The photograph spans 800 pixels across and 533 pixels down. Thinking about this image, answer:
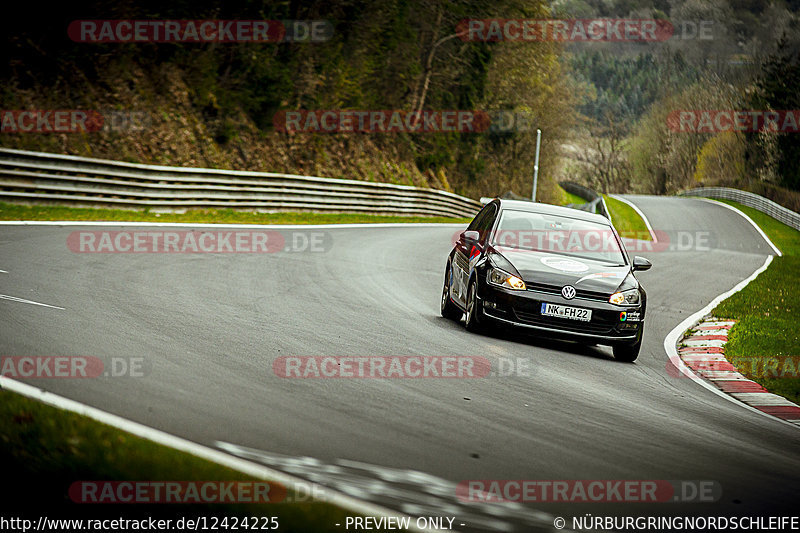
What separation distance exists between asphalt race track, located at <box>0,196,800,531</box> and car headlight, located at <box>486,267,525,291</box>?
2.13 feet

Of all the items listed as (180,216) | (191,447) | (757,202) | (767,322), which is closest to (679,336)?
(767,322)

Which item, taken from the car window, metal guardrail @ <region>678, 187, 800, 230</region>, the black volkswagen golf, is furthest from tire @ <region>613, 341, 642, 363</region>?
metal guardrail @ <region>678, 187, 800, 230</region>

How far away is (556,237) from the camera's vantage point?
10.8 m

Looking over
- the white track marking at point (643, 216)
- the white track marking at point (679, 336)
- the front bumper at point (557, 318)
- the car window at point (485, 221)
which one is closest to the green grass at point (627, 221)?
the white track marking at point (643, 216)

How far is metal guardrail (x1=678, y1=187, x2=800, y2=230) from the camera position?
52.7 m

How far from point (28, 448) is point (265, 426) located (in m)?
1.49

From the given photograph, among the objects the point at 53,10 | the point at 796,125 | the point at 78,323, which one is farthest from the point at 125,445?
the point at 796,125

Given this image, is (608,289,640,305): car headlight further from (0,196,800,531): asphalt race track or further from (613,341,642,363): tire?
(0,196,800,531): asphalt race track

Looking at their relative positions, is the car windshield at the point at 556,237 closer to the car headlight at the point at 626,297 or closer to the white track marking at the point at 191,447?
the car headlight at the point at 626,297

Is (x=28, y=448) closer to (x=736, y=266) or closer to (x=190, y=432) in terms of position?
(x=190, y=432)

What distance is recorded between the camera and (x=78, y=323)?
8.17 m

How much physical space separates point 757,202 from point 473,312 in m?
57.5

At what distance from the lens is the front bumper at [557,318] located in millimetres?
9609

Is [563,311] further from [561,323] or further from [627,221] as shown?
[627,221]
